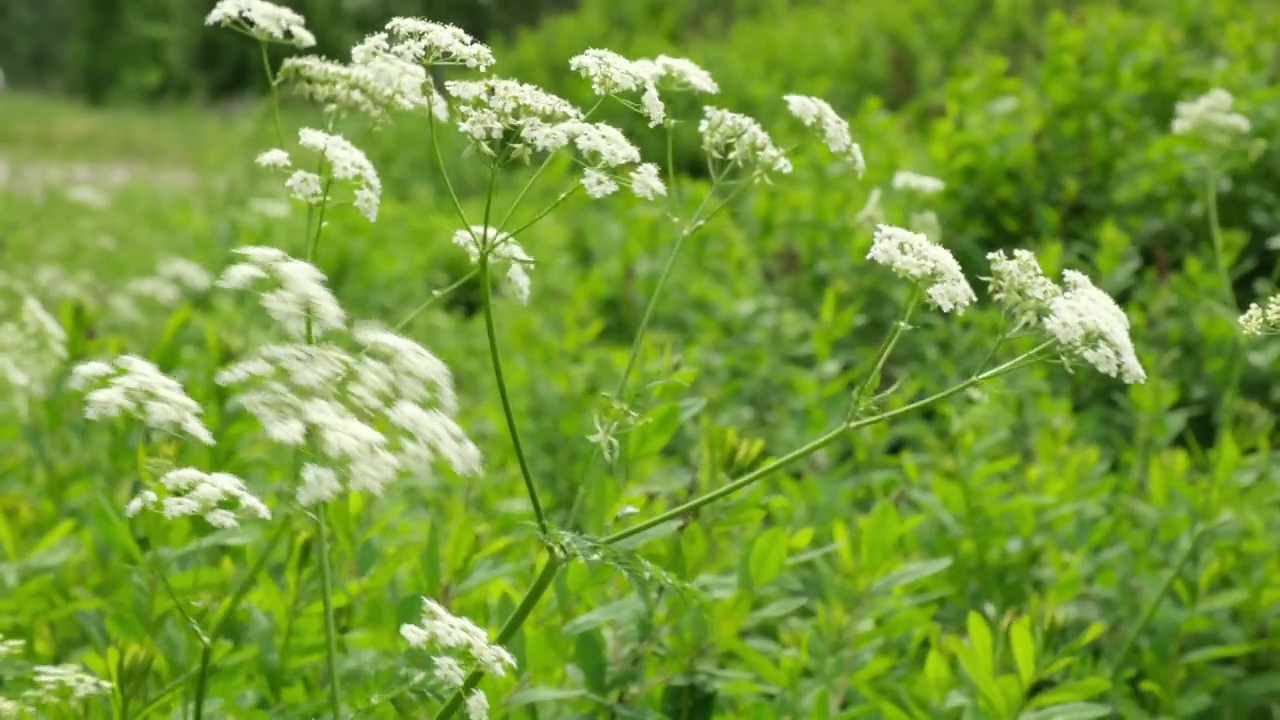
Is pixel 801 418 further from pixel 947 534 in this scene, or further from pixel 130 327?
pixel 130 327

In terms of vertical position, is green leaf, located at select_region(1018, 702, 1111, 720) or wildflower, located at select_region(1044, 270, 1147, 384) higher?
wildflower, located at select_region(1044, 270, 1147, 384)

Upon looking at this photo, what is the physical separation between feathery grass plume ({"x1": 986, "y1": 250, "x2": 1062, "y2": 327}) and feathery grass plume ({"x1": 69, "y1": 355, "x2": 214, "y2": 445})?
96 cm

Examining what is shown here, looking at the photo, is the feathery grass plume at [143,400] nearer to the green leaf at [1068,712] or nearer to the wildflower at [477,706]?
the wildflower at [477,706]

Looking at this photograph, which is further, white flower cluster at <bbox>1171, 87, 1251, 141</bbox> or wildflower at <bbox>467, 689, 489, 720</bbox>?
white flower cluster at <bbox>1171, 87, 1251, 141</bbox>

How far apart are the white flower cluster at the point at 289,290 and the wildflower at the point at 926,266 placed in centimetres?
66

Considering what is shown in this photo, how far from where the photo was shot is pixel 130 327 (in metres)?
4.55

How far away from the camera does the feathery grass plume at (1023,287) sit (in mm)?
1455

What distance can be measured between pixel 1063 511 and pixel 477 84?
1.55 metres

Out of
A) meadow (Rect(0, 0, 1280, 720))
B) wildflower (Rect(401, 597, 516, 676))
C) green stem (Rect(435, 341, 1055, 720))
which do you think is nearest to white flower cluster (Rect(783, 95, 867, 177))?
meadow (Rect(0, 0, 1280, 720))

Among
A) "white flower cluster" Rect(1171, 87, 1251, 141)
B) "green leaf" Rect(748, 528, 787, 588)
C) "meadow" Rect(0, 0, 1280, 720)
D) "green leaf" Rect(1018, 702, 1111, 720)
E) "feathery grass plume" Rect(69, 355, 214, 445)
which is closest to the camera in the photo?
"feathery grass plume" Rect(69, 355, 214, 445)

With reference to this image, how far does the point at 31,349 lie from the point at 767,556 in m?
1.60

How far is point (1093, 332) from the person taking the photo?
1.40m

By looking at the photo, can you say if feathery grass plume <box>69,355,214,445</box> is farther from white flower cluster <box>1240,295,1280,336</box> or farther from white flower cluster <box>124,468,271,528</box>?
white flower cluster <box>1240,295,1280,336</box>

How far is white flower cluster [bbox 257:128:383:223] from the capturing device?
1.54 metres
